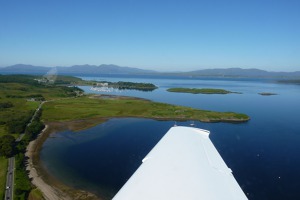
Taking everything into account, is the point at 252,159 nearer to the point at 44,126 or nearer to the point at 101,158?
the point at 101,158

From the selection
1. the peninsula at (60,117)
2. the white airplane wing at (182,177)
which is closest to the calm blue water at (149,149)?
the peninsula at (60,117)

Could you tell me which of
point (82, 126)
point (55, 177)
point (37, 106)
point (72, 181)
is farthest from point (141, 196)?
point (37, 106)

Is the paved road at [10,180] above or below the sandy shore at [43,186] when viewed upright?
above

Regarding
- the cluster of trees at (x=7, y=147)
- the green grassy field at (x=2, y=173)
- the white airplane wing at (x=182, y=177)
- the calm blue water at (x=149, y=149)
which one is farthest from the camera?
the cluster of trees at (x=7, y=147)

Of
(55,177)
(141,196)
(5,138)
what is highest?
(141,196)

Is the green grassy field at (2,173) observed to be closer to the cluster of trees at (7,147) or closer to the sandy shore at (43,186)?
the cluster of trees at (7,147)

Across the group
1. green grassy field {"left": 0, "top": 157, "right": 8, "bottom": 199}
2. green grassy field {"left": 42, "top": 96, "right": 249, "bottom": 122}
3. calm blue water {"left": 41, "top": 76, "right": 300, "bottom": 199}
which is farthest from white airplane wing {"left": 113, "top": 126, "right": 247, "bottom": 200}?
green grassy field {"left": 42, "top": 96, "right": 249, "bottom": 122}

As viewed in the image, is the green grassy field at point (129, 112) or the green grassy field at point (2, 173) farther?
the green grassy field at point (129, 112)
